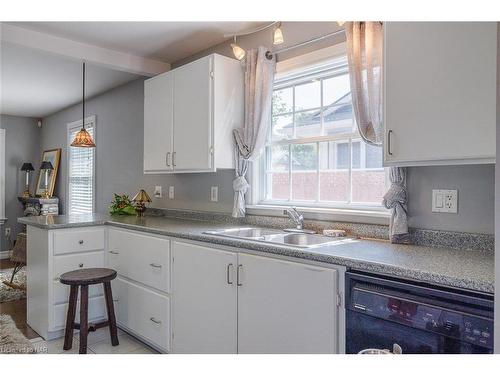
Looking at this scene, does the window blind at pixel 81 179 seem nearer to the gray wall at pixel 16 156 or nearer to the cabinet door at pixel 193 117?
the gray wall at pixel 16 156

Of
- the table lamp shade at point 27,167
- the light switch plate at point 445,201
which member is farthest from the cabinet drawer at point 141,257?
the table lamp shade at point 27,167

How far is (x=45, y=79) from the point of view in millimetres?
4430

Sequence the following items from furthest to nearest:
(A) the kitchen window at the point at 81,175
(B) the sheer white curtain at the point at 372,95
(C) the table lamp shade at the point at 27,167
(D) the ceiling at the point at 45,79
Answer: (C) the table lamp shade at the point at 27,167, (A) the kitchen window at the point at 81,175, (D) the ceiling at the point at 45,79, (B) the sheer white curtain at the point at 372,95

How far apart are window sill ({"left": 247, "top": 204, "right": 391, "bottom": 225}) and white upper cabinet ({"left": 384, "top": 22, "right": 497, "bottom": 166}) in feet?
1.63

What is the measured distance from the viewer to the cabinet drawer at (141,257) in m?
2.58

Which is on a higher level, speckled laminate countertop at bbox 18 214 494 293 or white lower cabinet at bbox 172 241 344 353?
speckled laminate countertop at bbox 18 214 494 293

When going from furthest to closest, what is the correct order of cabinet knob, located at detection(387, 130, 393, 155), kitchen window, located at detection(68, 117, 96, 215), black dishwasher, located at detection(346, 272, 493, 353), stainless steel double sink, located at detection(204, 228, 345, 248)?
1. kitchen window, located at detection(68, 117, 96, 215)
2. stainless steel double sink, located at detection(204, 228, 345, 248)
3. cabinet knob, located at detection(387, 130, 393, 155)
4. black dishwasher, located at detection(346, 272, 493, 353)

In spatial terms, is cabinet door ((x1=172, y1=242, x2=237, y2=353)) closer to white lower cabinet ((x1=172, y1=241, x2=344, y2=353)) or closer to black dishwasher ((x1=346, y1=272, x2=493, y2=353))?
white lower cabinet ((x1=172, y1=241, x2=344, y2=353))

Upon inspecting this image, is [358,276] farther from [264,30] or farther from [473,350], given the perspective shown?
[264,30]

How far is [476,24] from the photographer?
150 cm

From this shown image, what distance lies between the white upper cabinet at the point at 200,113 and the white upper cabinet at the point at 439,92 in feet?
4.36

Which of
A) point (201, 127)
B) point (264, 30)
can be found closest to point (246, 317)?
point (201, 127)

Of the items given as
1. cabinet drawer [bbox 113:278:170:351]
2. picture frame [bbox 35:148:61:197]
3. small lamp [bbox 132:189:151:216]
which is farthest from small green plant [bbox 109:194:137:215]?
picture frame [bbox 35:148:61:197]

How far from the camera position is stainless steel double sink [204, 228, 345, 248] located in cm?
227
